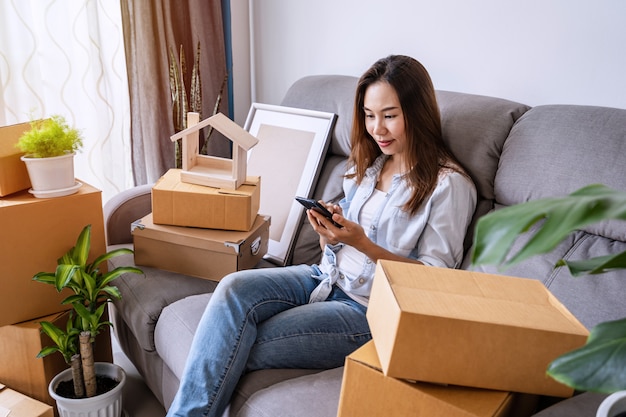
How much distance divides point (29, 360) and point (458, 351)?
4.32ft

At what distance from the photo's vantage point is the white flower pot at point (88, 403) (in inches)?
59.7

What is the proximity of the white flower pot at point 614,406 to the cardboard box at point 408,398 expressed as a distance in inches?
7.1

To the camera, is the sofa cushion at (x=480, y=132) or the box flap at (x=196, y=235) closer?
the sofa cushion at (x=480, y=132)

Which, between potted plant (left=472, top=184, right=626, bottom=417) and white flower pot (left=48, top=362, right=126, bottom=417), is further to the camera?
white flower pot (left=48, top=362, right=126, bottom=417)

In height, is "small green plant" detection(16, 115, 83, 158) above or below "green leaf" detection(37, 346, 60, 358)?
above

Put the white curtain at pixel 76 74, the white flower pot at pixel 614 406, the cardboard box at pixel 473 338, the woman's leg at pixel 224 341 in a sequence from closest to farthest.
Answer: the white flower pot at pixel 614 406 → the cardboard box at pixel 473 338 → the woman's leg at pixel 224 341 → the white curtain at pixel 76 74

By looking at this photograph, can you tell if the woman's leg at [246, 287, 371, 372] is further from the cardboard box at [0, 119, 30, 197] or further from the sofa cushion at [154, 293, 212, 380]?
the cardboard box at [0, 119, 30, 197]

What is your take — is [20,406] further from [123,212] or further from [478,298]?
[478,298]

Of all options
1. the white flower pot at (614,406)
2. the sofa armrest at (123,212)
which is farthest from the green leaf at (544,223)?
the sofa armrest at (123,212)

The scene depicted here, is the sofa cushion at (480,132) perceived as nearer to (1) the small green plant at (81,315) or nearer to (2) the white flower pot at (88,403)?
(1) the small green plant at (81,315)

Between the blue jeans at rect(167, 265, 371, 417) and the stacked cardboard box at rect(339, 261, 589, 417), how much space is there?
0.39 meters

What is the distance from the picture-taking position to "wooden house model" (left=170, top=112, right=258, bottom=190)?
1688 millimetres

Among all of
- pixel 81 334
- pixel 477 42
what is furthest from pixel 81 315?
pixel 477 42

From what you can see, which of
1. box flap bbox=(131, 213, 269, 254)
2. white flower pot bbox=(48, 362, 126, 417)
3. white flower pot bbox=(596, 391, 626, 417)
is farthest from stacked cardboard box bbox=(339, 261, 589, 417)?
white flower pot bbox=(48, 362, 126, 417)
